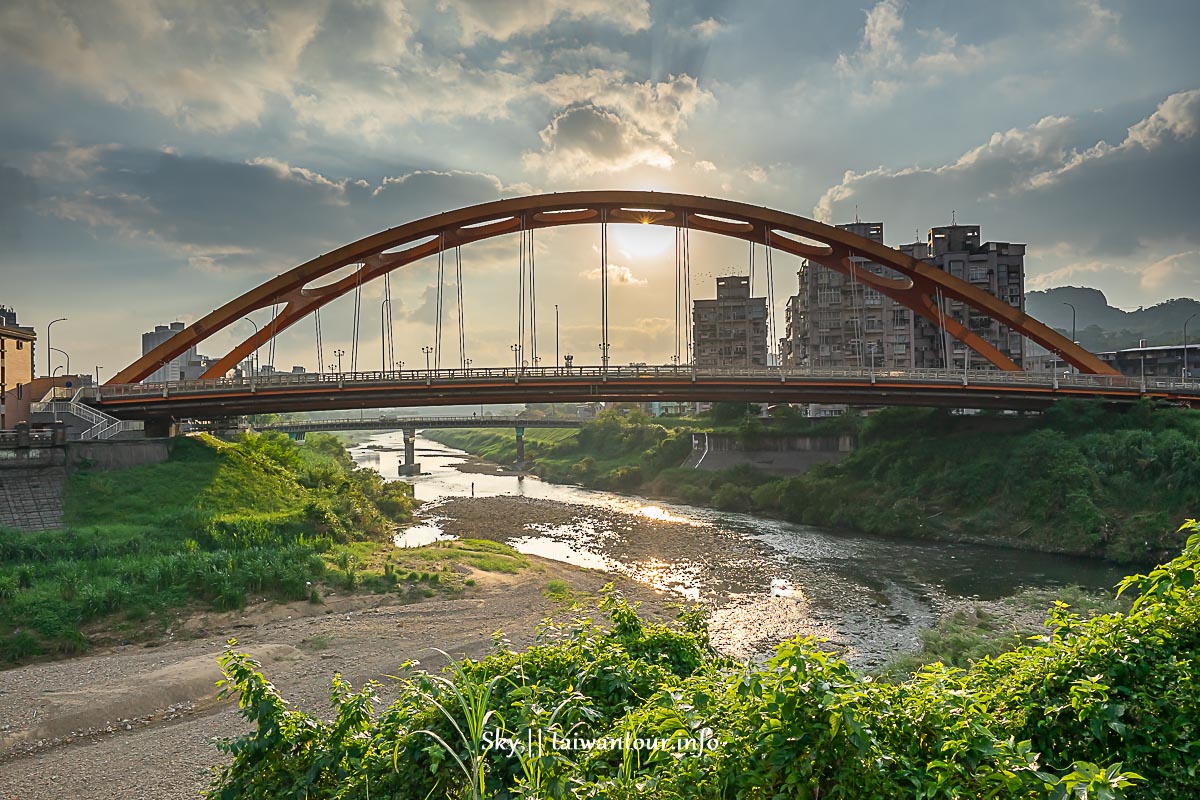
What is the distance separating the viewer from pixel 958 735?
149 inches

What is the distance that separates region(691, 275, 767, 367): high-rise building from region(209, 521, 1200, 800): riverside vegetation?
280ft

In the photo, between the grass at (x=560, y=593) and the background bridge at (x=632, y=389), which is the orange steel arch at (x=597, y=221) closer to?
the background bridge at (x=632, y=389)

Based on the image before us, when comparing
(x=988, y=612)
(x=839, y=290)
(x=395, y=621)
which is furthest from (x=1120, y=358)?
(x=395, y=621)

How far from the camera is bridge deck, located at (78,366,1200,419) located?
3659 cm

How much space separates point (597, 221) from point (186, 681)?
39.0 metres

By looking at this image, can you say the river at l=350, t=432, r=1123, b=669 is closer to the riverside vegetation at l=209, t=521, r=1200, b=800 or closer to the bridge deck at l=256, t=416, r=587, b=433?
the riverside vegetation at l=209, t=521, r=1200, b=800

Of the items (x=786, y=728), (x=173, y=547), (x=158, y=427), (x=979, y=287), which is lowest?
(x=173, y=547)

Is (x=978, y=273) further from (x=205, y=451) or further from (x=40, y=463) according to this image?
(x=40, y=463)

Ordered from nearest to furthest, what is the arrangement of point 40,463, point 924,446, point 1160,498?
point 40,463 < point 1160,498 < point 924,446

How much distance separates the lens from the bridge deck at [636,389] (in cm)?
3659

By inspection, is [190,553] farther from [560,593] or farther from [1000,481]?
[1000,481]

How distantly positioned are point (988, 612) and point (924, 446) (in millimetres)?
26161

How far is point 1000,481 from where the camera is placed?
3800 centimetres

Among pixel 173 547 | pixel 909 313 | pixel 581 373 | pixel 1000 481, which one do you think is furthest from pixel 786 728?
pixel 909 313
